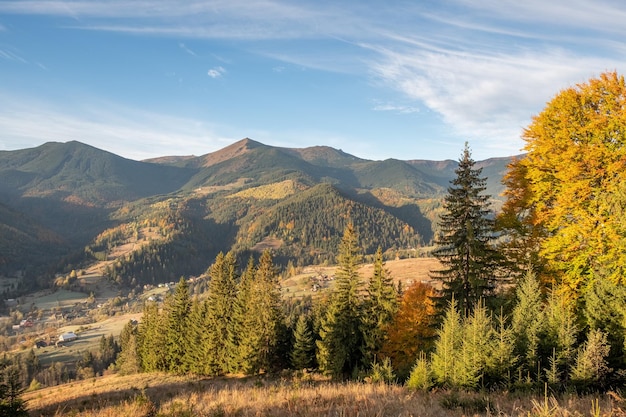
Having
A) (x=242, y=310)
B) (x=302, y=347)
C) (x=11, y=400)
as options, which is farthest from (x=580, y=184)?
(x=242, y=310)

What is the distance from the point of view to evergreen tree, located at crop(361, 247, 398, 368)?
38188mm

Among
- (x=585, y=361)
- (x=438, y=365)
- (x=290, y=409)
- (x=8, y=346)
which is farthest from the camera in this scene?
(x=8, y=346)

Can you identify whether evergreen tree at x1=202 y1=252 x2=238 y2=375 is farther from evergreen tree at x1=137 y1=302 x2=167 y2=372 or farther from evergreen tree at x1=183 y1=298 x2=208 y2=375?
evergreen tree at x1=137 y1=302 x2=167 y2=372

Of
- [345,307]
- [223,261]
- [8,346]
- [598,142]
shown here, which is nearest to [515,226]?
[598,142]

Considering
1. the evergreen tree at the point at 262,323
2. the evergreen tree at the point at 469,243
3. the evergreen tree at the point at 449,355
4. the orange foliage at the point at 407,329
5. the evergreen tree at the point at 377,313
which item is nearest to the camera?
the evergreen tree at the point at 449,355

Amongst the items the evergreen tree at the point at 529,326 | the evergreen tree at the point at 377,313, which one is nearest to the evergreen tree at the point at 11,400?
the evergreen tree at the point at 529,326

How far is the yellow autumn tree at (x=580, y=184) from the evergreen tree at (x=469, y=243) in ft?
7.63

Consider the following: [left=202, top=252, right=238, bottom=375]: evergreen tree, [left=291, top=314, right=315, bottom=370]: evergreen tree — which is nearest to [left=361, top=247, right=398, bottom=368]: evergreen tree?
[left=291, top=314, right=315, bottom=370]: evergreen tree

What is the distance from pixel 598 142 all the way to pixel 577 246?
5.11 m

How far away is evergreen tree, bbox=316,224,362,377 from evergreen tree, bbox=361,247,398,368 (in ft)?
4.44

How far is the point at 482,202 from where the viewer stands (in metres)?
21.2

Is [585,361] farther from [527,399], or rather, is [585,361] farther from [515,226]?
[515,226]

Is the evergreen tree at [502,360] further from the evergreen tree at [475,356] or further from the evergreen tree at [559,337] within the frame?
the evergreen tree at [559,337]

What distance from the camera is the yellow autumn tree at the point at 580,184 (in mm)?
15805
